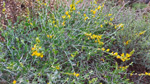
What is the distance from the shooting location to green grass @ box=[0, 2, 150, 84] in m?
1.55

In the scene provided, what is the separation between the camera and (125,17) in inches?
103

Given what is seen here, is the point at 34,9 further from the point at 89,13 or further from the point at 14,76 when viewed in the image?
the point at 14,76

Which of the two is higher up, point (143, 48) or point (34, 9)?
point (34, 9)

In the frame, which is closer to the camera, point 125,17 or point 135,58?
point 135,58

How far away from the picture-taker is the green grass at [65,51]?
5.08 feet

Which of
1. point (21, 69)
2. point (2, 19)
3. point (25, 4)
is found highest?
point (25, 4)

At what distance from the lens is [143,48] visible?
2119 mm

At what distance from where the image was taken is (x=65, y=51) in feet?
5.75

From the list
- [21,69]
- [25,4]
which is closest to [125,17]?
[25,4]

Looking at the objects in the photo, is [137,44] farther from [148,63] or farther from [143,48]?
[148,63]

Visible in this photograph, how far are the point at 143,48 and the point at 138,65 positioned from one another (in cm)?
28

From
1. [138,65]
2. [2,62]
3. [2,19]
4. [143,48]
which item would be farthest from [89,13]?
[2,62]

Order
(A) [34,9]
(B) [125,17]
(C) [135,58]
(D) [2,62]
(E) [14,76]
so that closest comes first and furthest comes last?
(D) [2,62], (E) [14,76], (C) [135,58], (A) [34,9], (B) [125,17]

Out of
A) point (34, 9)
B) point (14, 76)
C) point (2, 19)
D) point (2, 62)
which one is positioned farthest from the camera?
point (34, 9)
